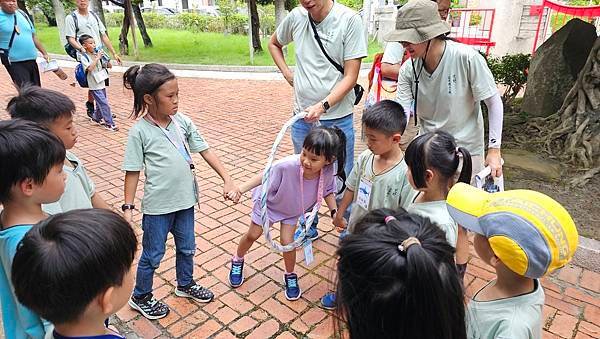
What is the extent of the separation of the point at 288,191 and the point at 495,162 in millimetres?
1146

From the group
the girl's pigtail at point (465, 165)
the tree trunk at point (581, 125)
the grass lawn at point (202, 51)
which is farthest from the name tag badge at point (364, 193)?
the grass lawn at point (202, 51)

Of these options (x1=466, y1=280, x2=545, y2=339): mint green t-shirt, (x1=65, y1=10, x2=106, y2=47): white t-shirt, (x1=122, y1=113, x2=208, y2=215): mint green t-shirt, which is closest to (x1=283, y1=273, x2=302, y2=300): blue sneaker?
(x1=122, y1=113, x2=208, y2=215): mint green t-shirt

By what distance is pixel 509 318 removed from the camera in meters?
1.30

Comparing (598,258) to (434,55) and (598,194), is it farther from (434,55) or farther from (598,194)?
(434,55)

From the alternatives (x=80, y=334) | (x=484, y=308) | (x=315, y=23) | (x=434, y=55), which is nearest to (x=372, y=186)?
(x=434, y=55)

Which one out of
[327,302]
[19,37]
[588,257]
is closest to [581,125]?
[588,257]

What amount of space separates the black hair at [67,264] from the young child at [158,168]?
995mm

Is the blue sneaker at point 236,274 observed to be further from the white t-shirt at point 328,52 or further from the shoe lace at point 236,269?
the white t-shirt at point 328,52

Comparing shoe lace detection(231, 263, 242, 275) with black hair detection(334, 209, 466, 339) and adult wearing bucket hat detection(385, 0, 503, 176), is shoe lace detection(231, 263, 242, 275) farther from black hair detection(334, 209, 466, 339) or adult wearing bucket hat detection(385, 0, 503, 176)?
black hair detection(334, 209, 466, 339)

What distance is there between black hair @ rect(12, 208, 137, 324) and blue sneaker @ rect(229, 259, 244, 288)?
1561 mm

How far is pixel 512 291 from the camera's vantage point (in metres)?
1.37

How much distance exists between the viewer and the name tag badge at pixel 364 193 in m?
2.30

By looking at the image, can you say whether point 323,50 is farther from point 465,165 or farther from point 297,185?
point 465,165

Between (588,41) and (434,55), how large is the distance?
179 inches
